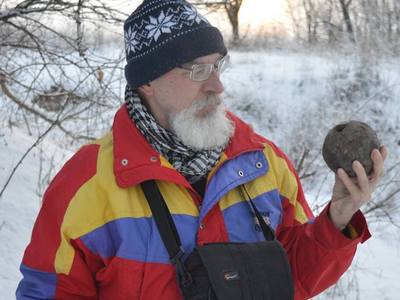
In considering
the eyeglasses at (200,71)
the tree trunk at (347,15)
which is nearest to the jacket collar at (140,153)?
the eyeglasses at (200,71)

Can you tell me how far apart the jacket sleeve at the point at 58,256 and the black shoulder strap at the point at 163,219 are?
19cm

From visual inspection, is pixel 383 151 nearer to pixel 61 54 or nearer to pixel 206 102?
pixel 206 102

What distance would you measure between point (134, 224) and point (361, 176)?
68cm

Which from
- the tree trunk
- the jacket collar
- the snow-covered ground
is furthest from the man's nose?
the tree trunk

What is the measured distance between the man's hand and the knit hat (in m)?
0.65

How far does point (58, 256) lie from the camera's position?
1.71 meters

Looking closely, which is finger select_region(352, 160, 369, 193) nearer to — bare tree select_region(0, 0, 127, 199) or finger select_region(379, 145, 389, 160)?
finger select_region(379, 145, 389, 160)

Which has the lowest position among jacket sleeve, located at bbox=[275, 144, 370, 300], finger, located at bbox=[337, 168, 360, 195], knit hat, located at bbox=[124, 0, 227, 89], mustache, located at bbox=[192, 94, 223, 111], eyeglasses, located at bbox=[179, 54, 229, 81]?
jacket sleeve, located at bbox=[275, 144, 370, 300]

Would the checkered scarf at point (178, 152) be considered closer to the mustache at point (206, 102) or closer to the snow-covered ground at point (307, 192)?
the mustache at point (206, 102)

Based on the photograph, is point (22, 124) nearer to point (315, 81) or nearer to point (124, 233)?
point (124, 233)

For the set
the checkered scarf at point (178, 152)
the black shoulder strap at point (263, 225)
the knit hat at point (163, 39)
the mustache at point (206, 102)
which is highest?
the knit hat at point (163, 39)

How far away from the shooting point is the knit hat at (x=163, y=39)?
76.6 inches

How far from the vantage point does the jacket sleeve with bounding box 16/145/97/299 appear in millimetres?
1710

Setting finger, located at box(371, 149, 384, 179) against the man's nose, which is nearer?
finger, located at box(371, 149, 384, 179)
